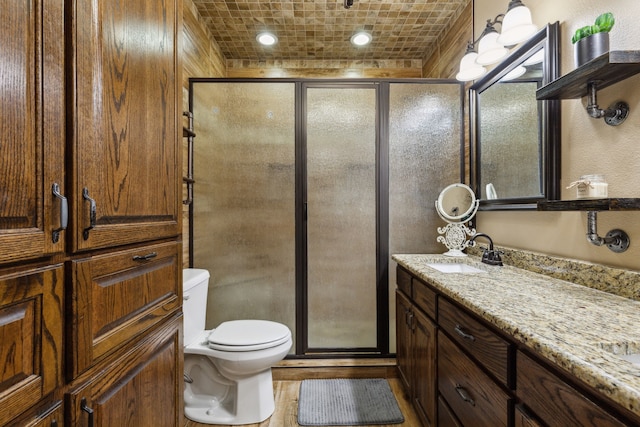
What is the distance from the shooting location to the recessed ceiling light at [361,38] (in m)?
2.58

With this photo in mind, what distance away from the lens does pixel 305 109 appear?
2.28 metres

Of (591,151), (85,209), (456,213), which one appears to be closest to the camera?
(85,209)

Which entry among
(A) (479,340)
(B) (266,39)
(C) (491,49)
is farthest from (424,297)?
(B) (266,39)

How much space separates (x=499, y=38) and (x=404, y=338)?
1.70 m

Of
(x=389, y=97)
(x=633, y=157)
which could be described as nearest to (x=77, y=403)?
(x=633, y=157)

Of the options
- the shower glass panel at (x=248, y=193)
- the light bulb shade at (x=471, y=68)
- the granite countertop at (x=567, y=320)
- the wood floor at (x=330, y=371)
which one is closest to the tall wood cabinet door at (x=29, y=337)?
the granite countertop at (x=567, y=320)

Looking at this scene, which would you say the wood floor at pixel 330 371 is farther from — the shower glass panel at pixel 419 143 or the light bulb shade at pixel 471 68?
the light bulb shade at pixel 471 68

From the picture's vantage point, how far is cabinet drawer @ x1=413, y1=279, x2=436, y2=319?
1434mm

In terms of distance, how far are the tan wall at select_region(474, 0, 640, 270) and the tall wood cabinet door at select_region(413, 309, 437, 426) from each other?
668 mm

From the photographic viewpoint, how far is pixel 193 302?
1.85m

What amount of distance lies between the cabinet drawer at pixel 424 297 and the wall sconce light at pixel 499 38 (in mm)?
1239

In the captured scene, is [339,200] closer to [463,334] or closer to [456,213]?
[456,213]

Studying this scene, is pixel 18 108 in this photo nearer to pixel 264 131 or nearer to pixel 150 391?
pixel 150 391

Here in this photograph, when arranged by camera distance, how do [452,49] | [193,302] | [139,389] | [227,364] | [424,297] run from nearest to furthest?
1. [139,389]
2. [424,297]
3. [227,364]
4. [193,302]
5. [452,49]
